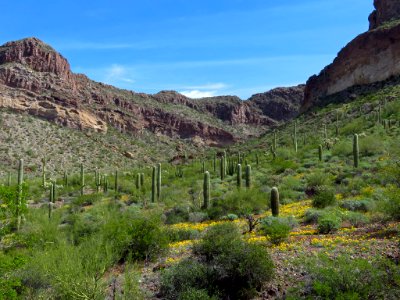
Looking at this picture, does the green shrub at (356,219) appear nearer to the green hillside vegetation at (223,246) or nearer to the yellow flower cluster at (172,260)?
the green hillside vegetation at (223,246)

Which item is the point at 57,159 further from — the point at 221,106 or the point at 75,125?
the point at 221,106

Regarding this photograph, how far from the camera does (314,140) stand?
3778 centimetres

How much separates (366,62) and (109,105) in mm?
46413

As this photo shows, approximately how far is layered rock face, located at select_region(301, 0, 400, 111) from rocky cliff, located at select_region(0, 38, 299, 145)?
106 ft

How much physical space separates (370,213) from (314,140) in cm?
2473

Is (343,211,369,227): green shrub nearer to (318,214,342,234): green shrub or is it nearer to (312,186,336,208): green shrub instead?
(318,214,342,234): green shrub

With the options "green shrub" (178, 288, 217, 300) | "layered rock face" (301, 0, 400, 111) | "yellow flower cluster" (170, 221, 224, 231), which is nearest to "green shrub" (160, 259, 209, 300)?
"green shrub" (178, 288, 217, 300)

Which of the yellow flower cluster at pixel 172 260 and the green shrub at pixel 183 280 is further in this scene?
the yellow flower cluster at pixel 172 260

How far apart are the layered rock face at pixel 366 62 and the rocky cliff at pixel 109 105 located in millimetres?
32280

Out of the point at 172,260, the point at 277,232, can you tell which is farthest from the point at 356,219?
the point at 172,260

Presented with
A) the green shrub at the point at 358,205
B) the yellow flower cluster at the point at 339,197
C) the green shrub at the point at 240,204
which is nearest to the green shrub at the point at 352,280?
the green shrub at the point at 358,205

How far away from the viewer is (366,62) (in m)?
57.9

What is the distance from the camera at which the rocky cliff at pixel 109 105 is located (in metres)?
65.2

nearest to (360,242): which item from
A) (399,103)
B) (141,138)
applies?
(399,103)
